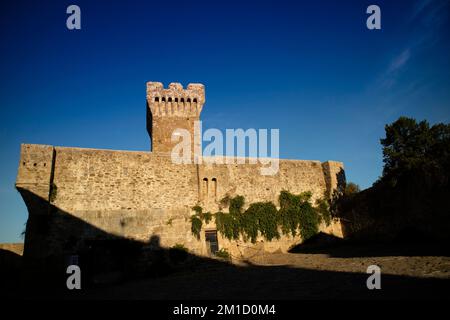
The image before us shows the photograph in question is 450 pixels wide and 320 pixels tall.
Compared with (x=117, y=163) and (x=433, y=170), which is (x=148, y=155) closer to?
(x=117, y=163)

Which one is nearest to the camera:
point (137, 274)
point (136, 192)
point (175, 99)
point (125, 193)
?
point (137, 274)

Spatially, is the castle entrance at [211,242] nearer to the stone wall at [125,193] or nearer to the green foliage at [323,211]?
the stone wall at [125,193]

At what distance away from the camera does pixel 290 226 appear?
18703 millimetres

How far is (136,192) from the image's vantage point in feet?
53.1

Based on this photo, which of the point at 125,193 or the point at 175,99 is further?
the point at 175,99

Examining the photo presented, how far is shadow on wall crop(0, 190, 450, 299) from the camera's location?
8.50m

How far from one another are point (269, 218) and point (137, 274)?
796 cm

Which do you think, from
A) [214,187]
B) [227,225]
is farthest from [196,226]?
[214,187]

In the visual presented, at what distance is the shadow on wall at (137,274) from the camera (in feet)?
27.9

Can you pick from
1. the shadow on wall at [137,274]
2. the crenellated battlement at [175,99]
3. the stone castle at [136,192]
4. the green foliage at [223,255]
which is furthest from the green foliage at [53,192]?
the crenellated battlement at [175,99]

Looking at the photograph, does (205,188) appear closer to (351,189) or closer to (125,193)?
(125,193)
